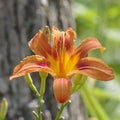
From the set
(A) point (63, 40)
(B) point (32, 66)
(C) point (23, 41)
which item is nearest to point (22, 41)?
(C) point (23, 41)

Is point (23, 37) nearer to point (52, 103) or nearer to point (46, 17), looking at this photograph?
point (46, 17)

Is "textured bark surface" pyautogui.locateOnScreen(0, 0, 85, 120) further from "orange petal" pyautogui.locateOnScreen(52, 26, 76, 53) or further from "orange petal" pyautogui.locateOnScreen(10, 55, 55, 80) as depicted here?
"orange petal" pyautogui.locateOnScreen(10, 55, 55, 80)

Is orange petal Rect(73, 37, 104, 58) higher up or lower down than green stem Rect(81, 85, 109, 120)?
higher up

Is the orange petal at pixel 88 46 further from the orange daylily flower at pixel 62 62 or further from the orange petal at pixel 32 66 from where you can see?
the orange petal at pixel 32 66

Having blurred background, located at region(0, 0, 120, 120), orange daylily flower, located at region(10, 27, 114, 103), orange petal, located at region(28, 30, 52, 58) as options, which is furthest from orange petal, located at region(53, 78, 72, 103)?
blurred background, located at region(0, 0, 120, 120)

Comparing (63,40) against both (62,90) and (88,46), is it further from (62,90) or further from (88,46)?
(62,90)

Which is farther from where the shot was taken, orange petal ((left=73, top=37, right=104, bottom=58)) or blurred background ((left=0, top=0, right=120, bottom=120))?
blurred background ((left=0, top=0, right=120, bottom=120))
